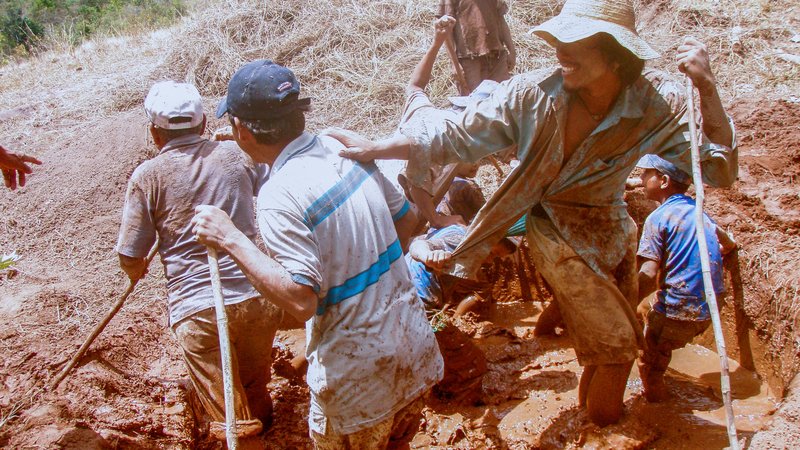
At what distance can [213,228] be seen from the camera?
2.14 m

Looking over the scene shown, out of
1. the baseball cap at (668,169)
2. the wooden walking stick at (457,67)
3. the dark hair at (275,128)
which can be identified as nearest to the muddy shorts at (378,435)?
the dark hair at (275,128)

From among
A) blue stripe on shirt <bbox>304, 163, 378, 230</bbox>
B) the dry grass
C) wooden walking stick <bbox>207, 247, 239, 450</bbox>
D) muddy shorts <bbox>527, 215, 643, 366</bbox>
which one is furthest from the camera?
the dry grass

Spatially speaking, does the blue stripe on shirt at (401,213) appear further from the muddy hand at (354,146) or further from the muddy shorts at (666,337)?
the muddy shorts at (666,337)

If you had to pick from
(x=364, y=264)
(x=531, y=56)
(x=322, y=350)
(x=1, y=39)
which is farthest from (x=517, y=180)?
(x=1, y=39)

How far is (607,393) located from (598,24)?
63.9 inches

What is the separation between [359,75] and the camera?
27.2 feet

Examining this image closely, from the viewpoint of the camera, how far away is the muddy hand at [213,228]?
2.13 m

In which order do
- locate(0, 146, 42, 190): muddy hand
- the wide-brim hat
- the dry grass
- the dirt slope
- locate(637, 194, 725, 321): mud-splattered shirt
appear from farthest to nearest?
1. the dry grass
2. locate(0, 146, 42, 190): muddy hand
3. the dirt slope
4. locate(637, 194, 725, 321): mud-splattered shirt
5. the wide-brim hat

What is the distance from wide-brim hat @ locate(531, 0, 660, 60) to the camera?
8.07ft

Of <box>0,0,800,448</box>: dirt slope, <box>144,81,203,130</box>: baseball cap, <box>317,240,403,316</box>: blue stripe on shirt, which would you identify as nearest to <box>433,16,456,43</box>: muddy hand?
<box>144,81,203,130</box>: baseball cap

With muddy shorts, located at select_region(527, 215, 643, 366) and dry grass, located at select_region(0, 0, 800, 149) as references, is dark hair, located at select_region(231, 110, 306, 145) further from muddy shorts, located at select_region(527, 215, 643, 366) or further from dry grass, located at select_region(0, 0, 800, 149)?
dry grass, located at select_region(0, 0, 800, 149)

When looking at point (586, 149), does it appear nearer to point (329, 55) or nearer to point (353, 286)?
point (353, 286)

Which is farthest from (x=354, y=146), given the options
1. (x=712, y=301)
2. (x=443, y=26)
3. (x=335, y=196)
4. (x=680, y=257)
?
(x=680, y=257)

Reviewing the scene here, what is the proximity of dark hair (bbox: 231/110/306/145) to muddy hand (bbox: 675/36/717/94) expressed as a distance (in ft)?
4.38
